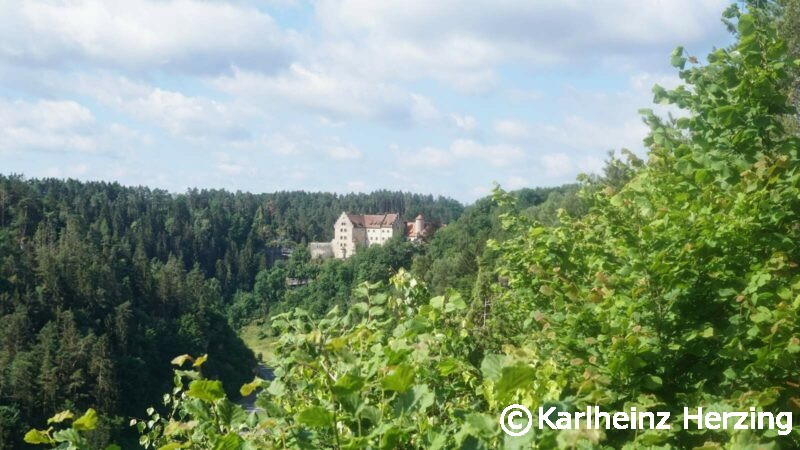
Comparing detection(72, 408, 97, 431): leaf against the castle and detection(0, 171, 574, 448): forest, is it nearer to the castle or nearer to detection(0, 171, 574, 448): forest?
detection(0, 171, 574, 448): forest

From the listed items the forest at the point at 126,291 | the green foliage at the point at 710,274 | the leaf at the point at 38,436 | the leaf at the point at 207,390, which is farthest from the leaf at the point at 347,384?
the forest at the point at 126,291

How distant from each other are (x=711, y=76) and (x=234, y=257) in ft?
443

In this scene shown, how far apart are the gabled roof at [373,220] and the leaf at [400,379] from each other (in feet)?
440

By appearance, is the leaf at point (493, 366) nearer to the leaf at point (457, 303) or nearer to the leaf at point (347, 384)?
the leaf at point (347, 384)

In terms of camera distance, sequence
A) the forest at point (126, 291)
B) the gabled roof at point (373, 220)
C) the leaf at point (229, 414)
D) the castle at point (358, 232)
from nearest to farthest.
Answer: the leaf at point (229, 414) < the forest at point (126, 291) < the castle at point (358, 232) < the gabled roof at point (373, 220)

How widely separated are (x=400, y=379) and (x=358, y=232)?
444 ft

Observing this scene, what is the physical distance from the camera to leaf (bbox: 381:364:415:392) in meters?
2.39

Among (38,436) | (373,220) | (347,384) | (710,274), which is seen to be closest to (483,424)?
(347,384)

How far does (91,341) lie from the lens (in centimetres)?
5856

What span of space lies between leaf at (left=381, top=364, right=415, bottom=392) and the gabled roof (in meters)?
134

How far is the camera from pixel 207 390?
2.63 meters

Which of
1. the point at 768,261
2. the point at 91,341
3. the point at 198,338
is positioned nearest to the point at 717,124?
the point at 768,261

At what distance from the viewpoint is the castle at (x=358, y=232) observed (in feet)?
444

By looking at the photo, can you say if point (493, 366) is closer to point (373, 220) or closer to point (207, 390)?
point (207, 390)
